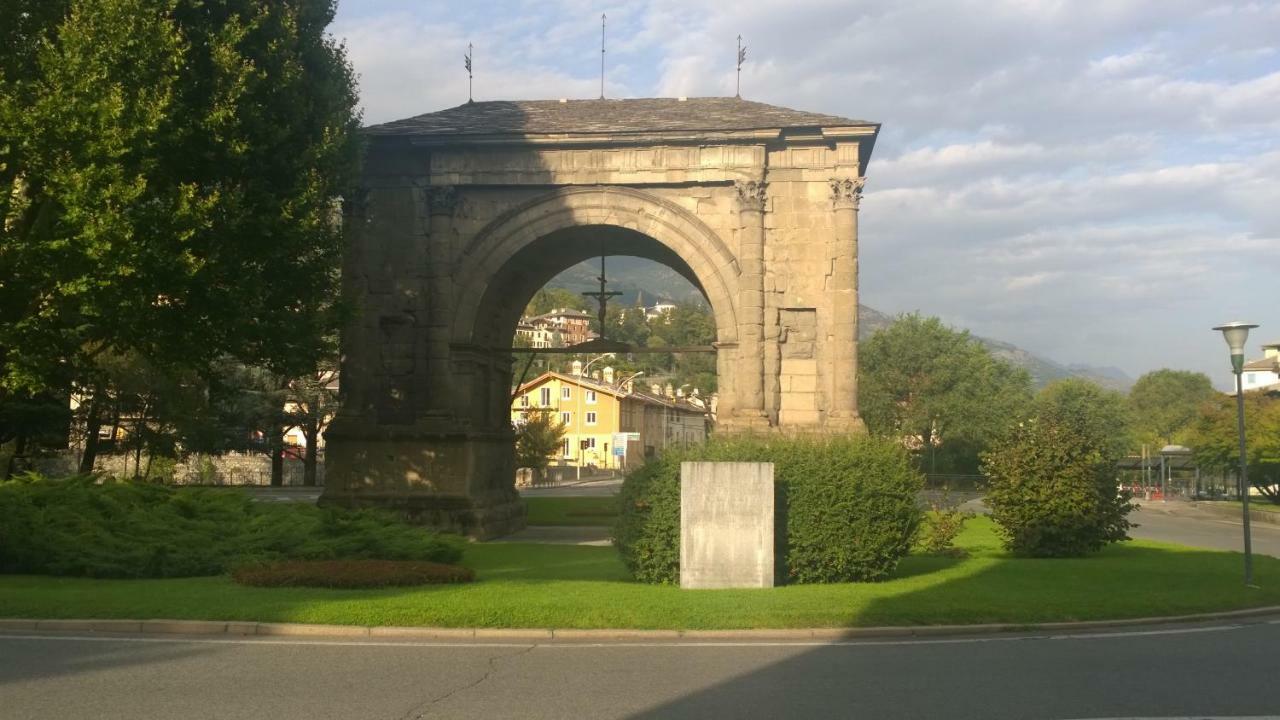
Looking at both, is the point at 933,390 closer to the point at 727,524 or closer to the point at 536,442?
the point at 536,442

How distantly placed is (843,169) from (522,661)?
16.1 meters

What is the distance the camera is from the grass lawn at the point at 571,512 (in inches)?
1195

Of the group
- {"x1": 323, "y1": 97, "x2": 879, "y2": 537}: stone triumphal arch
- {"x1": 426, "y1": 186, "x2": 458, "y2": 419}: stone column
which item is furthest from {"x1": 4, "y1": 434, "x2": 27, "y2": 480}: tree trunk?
{"x1": 426, "y1": 186, "x2": 458, "y2": 419}: stone column

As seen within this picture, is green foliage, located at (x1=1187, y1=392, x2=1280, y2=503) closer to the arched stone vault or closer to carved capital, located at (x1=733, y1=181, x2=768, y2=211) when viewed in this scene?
carved capital, located at (x1=733, y1=181, x2=768, y2=211)

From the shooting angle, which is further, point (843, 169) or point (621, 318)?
point (621, 318)

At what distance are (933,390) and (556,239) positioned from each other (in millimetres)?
48139

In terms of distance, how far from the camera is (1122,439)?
88.0 metres

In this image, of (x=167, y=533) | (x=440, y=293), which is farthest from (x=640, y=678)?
(x=440, y=293)

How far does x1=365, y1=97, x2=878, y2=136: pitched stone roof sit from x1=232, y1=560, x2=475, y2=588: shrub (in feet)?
38.4

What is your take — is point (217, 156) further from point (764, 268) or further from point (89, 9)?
point (764, 268)

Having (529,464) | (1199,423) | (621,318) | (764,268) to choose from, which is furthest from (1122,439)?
(764,268)

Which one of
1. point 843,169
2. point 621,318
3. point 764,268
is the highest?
point 621,318

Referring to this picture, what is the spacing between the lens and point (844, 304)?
2309 cm

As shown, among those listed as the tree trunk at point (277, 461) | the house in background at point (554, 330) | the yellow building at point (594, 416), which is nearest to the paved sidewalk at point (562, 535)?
the tree trunk at point (277, 461)
